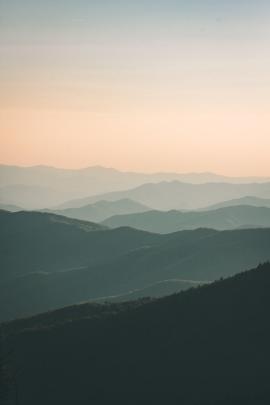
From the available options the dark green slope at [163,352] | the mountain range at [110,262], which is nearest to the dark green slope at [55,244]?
the mountain range at [110,262]

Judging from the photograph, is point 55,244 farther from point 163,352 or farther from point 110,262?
point 163,352

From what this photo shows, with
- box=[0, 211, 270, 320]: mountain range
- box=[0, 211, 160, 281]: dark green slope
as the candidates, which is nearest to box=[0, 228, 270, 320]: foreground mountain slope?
box=[0, 211, 270, 320]: mountain range

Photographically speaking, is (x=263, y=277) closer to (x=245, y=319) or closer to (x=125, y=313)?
(x=245, y=319)

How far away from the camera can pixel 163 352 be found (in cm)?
4825

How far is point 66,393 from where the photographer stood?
47.6 metres

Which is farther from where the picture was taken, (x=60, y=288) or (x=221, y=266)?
(x=60, y=288)

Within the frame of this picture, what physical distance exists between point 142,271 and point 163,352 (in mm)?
88957

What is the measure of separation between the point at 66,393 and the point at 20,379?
5633mm

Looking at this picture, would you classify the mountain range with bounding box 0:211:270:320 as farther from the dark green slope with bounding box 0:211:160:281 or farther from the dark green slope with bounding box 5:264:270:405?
the dark green slope with bounding box 5:264:270:405

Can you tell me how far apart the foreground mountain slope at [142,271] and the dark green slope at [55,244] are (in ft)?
47.6

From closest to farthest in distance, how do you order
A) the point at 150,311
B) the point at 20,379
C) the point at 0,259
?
the point at 20,379 → the point at 150,311 → the point at 0,259

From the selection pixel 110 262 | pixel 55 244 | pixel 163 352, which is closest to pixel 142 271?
pixel 110 262

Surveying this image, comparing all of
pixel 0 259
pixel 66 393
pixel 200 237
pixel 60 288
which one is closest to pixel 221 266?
pixel 200 237

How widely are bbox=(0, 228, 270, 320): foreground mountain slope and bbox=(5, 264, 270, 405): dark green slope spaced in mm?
63730
